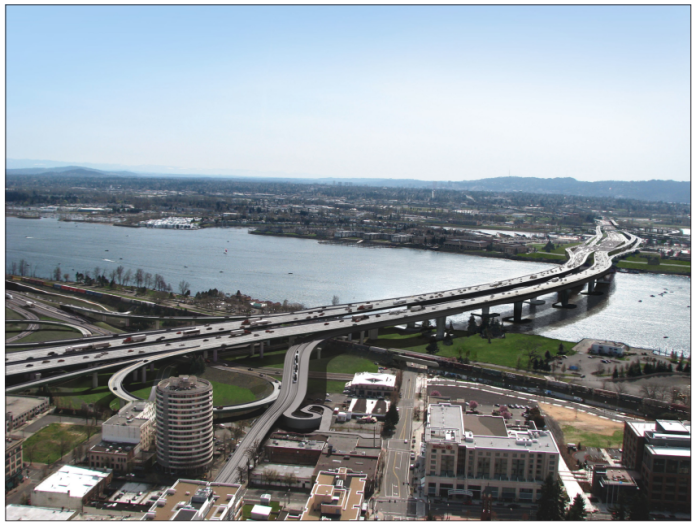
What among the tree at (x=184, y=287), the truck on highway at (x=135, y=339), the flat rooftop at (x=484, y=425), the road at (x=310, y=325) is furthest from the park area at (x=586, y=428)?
the tree at (x=184, y=287)

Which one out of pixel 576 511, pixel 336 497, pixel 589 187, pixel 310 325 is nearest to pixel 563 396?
pixel 576 511

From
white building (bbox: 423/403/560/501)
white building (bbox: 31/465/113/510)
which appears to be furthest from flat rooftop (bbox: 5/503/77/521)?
white building (bbox: 423/403/560/501)

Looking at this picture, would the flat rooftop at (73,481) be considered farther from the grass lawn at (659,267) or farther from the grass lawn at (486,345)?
the grass lawn at (659,267)

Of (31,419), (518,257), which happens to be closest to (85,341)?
(31,419)

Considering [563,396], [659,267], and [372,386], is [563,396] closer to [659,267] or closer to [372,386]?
[372,386]

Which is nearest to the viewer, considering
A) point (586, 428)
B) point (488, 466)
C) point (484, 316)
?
point (488, 466)
